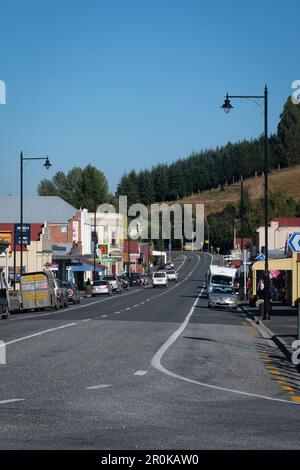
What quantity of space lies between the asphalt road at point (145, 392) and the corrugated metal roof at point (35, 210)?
270 ft

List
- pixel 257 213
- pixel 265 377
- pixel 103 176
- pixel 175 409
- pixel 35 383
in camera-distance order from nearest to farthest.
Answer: pixel 175 409 → pixel 35 383 → pixel 265 377 → pixel 257 213 → pixel 103 176

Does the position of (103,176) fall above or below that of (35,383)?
above

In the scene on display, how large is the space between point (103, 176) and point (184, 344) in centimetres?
14710

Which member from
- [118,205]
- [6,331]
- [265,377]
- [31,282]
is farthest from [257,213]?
[265,377]

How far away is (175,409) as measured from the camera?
1330 cm

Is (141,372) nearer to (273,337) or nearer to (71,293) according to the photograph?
(273,337)

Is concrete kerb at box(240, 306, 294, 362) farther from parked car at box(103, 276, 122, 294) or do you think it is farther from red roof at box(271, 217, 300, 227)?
red roof at box(271, 217, 300, 227)

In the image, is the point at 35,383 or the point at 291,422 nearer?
the point at 291,422

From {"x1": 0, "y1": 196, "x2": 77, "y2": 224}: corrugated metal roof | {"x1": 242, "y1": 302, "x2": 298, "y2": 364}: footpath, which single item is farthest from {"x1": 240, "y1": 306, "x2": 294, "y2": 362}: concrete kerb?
{"x1": 0, "y1": 196, "x2": 77, "y2": 224}: corrugated metal roof

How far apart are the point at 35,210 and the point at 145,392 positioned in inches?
3922

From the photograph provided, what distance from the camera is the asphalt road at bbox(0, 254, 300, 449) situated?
10.9 m

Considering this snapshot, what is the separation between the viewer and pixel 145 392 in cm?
1519

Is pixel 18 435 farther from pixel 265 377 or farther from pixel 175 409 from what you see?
pixel 265 377

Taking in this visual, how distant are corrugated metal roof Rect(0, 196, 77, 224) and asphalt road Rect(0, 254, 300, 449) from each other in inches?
3244
